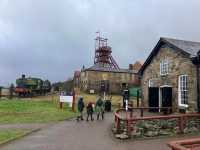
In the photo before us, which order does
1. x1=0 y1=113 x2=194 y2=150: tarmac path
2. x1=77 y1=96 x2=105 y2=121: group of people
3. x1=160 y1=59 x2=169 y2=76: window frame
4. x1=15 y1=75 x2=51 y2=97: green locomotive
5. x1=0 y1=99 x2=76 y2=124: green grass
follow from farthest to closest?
x1=15 y1=75 x2=51 y2=97: green locomotive, x1=160 y1=59 x2=169 y2=76: window frame, x1=77 y1=96 x2=105 y2=121: group of people, x1=0 y1=99 x2=76 y2=124: green grass, x1=0 y1=113 x2=194 y2=150: tarmac path

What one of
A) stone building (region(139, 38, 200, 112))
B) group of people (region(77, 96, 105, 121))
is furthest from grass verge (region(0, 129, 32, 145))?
stone building (region(139, 38, 200, 112))

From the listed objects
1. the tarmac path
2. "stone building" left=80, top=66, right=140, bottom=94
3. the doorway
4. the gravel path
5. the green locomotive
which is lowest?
the tarmac path

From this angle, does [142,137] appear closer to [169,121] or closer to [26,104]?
[169,121]

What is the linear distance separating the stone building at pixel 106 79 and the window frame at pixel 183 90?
27692mm

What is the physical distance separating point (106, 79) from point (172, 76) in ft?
100

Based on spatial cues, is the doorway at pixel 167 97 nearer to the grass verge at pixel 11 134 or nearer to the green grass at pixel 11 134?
the grass verge at pixel 11 134

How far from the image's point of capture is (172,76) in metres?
24.1

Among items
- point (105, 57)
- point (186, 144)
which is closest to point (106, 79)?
point (105, 57)

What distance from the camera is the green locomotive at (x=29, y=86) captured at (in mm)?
43312

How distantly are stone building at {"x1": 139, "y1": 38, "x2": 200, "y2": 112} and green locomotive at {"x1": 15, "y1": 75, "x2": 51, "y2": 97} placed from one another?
19637 mm

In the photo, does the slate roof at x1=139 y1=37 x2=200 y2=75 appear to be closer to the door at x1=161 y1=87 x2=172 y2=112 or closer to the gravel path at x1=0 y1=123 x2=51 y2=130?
the door at x1=161 y1=87 x2=172 y2=112

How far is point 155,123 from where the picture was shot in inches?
640

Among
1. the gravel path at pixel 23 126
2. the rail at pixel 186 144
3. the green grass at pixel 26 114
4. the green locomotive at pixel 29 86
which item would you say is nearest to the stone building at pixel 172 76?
the green grass at pixel 26 114

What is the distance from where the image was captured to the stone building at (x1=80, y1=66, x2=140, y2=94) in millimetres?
52469
